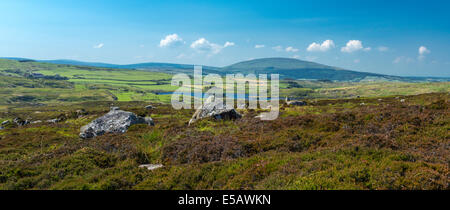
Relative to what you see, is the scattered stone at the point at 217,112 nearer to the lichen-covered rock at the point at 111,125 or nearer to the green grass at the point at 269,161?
the lichen-covered rock at the point at 111,125

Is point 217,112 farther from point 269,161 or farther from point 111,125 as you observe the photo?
point 269,161

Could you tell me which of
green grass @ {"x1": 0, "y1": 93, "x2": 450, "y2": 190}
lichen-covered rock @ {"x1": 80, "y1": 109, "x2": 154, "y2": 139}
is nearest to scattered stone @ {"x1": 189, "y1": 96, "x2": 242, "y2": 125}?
lichen-covered rock @ {"x1": 80, "y1": 109, "x2": 154, "y2": 139}

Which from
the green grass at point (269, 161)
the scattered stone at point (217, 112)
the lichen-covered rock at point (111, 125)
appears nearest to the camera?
the green grass at point (269, 161)

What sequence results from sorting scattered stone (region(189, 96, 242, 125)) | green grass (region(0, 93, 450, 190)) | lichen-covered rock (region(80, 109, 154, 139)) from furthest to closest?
scattered stone (region(189, 96, 242, 125)) < lichen-covered rock (region(80, 109, 154, 139)) < green grass (region(0, 93, 450, 190))

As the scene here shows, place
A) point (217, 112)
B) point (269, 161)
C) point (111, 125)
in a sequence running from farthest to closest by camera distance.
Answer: point (217, 112) → point (111, 125) → point (269, 161)

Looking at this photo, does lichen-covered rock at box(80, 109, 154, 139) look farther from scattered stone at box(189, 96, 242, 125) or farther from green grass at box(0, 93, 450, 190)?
scattered stone at box(189, 96, 242, 125)

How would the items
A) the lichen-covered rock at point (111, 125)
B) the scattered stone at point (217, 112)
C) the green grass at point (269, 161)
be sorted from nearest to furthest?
the green grass at point (269, 161)
the lichen-covered rock at point (111, 125)
the scattered stone at point (217, 112)

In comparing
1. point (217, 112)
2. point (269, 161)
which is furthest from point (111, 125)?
point (269, 161)

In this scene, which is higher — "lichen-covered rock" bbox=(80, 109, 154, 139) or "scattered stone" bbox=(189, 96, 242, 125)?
"scattered stone" bbox=(189, 96, 242, 125)

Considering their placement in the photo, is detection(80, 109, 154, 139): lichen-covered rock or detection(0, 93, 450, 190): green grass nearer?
detection(0, 93, 450, 190): green grass

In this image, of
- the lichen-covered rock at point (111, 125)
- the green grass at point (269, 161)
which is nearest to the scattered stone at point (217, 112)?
the lichen-covered rock at point (111, 125)

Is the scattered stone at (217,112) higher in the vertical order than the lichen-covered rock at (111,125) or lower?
higher

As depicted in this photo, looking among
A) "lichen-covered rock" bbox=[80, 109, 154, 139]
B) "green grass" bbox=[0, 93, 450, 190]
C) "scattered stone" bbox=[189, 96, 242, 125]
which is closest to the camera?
"green grass" bbox=[0, 93, 450, 190]
